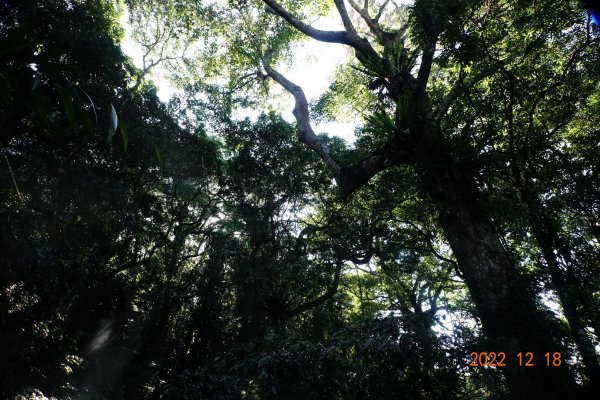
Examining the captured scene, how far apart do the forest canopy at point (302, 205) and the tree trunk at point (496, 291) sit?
0.03 meters

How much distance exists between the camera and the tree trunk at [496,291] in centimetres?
300

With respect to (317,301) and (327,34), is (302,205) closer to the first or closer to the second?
(317,301)

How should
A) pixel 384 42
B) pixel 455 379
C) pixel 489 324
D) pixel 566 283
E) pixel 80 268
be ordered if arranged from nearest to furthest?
1. pixel 455 379
2. pixel 489 324
3. pixel 566 283
4. pixel 80 268
5. pixel 384 42

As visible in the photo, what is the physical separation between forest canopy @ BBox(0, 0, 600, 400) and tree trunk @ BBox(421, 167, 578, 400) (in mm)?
25

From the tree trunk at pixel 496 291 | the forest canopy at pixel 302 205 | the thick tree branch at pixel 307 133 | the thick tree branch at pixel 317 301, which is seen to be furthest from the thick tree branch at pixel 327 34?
the thick tree branch at pixel 317 301

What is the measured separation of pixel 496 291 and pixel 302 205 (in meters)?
6.29

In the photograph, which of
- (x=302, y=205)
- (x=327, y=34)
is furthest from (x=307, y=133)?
(x=302, y=205)

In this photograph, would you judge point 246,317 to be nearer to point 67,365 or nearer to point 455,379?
point 67,365

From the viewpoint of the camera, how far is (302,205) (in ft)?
31.5

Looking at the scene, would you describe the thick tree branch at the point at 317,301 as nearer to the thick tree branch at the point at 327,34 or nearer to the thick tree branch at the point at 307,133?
the thick tree branch at the point at 307,133

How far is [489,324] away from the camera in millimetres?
3633

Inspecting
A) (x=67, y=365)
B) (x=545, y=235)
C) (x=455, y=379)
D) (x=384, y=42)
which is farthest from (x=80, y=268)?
(x=545, y=235)

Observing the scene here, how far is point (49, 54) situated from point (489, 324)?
4.26 meters

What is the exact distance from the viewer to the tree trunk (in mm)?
3000
